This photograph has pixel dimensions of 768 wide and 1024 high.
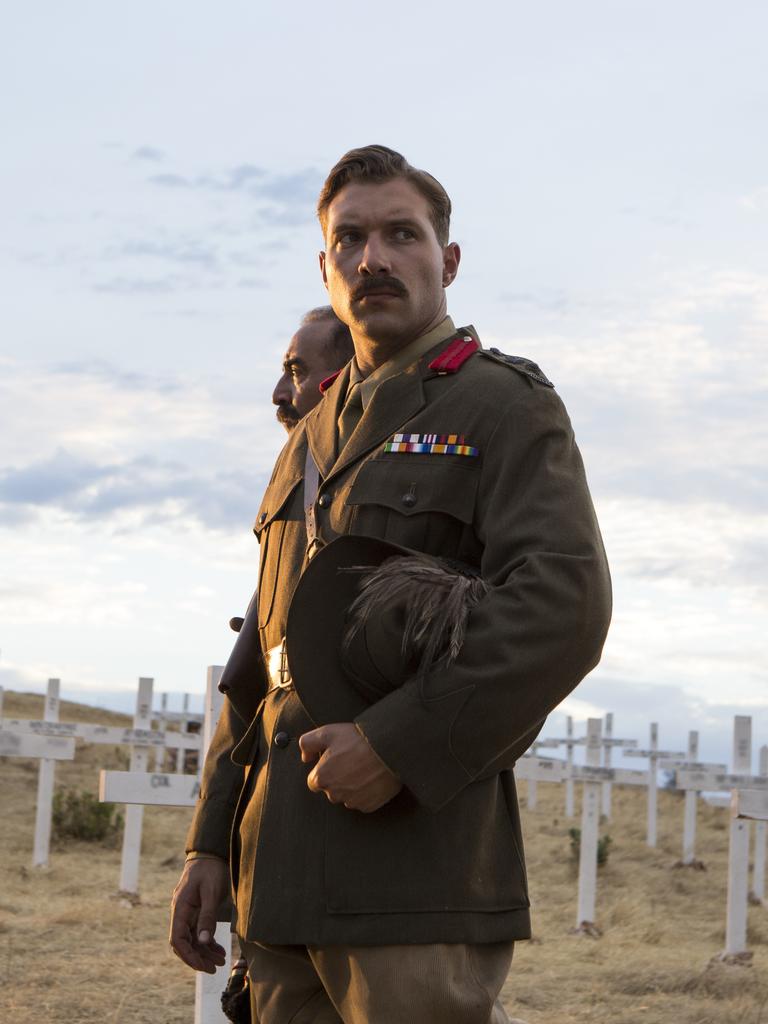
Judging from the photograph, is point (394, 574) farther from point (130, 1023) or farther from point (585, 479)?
point (130, 1023)

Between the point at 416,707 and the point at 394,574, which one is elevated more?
the point at 394,574

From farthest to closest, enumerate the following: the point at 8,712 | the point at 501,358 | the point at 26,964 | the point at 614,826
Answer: the point at 8,712 → the point at 614,826 → the point at 26,964 → the point at 501,358

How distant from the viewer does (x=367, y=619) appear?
2.24 m

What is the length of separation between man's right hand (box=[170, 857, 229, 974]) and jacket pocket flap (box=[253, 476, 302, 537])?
0.73 m

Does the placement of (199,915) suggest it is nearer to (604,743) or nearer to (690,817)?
(690,817)

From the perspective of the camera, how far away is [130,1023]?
22.7 feet

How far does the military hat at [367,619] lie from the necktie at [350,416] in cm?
44

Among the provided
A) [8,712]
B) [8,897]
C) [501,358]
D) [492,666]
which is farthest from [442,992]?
[8,712]

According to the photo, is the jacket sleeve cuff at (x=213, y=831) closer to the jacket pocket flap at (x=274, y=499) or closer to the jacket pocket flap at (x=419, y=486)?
the jacket pocket flap at (x=274, y=499)

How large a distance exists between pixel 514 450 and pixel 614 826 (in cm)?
2075

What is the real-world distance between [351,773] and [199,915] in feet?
2.59

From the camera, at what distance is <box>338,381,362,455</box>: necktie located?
2.71 metres

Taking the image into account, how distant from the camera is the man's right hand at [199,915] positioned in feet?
9.06

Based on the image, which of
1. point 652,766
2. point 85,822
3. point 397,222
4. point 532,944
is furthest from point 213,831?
point 652,766
